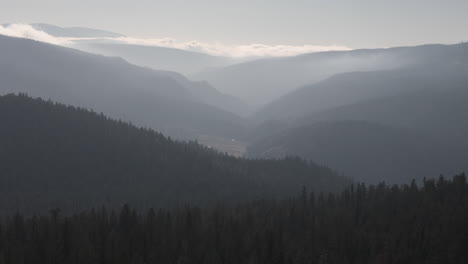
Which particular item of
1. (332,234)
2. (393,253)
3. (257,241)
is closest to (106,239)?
(257,241)

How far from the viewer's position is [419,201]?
18125cm

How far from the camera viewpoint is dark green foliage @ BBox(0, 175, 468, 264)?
5187 inches

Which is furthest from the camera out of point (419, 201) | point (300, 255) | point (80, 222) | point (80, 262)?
Answer: point (419, 201)

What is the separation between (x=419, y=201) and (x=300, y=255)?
6649cm

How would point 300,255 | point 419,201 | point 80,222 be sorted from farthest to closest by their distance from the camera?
point 419,201, point 80,222, point 300,255

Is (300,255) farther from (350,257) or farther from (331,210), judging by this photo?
(331,210)

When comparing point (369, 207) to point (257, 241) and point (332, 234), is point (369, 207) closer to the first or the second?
point (332, 234)

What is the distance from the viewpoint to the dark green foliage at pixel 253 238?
432 feet

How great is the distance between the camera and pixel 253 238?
486 ft

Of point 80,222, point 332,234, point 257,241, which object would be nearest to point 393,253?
point 332,234

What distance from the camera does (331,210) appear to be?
619 feet

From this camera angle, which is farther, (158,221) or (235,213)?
(235,213)

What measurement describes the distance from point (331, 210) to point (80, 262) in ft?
314

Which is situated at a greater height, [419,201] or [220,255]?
[419,201]
